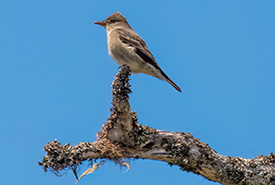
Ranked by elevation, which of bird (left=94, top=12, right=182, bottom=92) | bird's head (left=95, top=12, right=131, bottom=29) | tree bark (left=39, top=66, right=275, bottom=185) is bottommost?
tree bark (left=39, top=66, right=275, bottom=185)

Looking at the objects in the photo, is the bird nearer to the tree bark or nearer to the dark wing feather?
the dark wing feather

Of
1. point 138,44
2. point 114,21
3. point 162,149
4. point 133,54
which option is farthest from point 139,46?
point 162,149

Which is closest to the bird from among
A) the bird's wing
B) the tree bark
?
the bird's wing

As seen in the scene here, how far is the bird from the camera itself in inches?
286

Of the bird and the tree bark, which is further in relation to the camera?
the bird

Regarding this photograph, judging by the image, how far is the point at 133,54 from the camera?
23.8 ft

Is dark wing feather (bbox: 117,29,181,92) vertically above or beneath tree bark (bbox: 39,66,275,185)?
above

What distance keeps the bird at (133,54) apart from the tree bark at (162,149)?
1.07 meters

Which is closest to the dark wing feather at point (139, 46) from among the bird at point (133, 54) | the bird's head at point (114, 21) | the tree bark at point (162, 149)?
the bird at point (133, 54)

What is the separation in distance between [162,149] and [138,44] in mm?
2320

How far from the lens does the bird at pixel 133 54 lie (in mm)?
7254

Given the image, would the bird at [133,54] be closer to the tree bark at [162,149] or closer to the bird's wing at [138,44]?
the bird's wing at [138,44]

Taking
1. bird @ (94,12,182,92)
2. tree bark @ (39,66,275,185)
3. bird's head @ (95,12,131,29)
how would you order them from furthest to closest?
bird's head @ (95,12,131,29) < bird @ (94,12,182,92) < tree bark @ (39,66,275,185)

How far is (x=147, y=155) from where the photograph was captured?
615 centimetres
